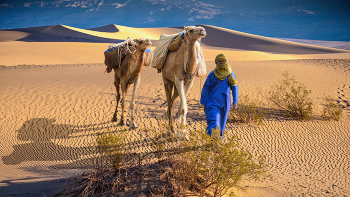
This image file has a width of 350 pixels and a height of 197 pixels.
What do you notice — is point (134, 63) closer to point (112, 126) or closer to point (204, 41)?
point (112, 126)

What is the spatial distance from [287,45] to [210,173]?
56.2m

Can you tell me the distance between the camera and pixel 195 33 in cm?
476

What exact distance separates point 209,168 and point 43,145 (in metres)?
4.48

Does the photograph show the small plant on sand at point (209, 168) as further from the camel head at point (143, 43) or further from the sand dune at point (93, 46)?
the sand dune at point (93, 46)

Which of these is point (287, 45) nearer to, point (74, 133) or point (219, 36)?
point (219, 36)

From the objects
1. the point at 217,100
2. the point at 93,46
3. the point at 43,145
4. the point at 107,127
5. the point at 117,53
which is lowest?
the point at 43,145

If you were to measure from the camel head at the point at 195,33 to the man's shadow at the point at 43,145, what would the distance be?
3.39 meters

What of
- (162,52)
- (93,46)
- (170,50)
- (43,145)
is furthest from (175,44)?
(93,46)

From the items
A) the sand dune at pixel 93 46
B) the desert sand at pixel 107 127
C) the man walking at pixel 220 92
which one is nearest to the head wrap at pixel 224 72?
the man walking at pixel 220 92

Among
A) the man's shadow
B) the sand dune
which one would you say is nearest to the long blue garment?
the man's shadow

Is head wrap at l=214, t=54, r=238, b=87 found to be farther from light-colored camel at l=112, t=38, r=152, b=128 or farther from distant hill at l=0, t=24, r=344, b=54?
distant hill at l=0, t=24, r=344, b=54

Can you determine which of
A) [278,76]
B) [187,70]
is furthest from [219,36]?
[187,70]

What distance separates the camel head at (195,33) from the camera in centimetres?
Answer: 469

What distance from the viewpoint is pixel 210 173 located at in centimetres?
352
